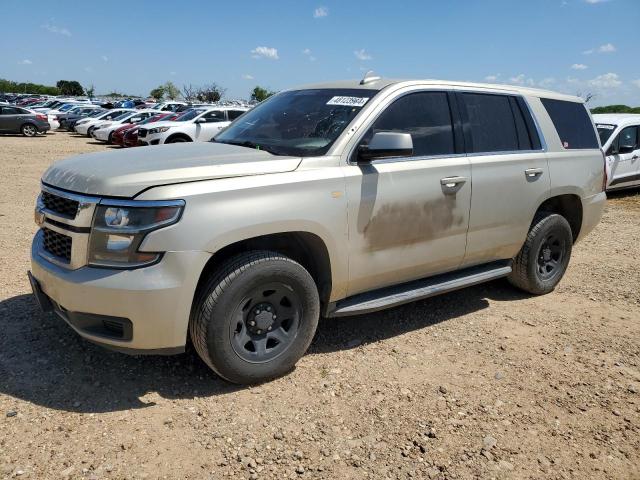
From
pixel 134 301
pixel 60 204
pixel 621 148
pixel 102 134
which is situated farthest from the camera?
pixel 102 134

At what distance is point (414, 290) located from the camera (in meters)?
4.01

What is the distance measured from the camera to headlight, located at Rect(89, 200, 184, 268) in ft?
9.23

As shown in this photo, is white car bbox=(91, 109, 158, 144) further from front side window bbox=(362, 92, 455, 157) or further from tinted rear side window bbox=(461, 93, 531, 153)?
front side window bbox=(362, 92, 455, 157)

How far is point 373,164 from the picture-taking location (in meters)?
3.62

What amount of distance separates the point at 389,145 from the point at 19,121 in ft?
87.9

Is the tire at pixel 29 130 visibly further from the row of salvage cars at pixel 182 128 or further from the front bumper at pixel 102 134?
the row of salvage cars at pixel 182 128

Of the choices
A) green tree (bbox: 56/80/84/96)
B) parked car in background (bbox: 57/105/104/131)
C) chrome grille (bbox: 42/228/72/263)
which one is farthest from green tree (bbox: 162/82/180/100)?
chrome grille (bbox: 42/228/72/263)

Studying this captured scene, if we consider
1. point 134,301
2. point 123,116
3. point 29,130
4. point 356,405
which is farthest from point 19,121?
point 356,405

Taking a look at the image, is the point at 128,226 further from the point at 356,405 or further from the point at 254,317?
the point at 356,405

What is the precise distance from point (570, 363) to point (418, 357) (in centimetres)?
112

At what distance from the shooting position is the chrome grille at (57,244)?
3023mm

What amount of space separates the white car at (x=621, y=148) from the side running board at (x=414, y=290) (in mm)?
7680

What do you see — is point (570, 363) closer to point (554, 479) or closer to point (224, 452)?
point (554, 479)

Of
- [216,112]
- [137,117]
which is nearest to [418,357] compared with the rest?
[216,112]
